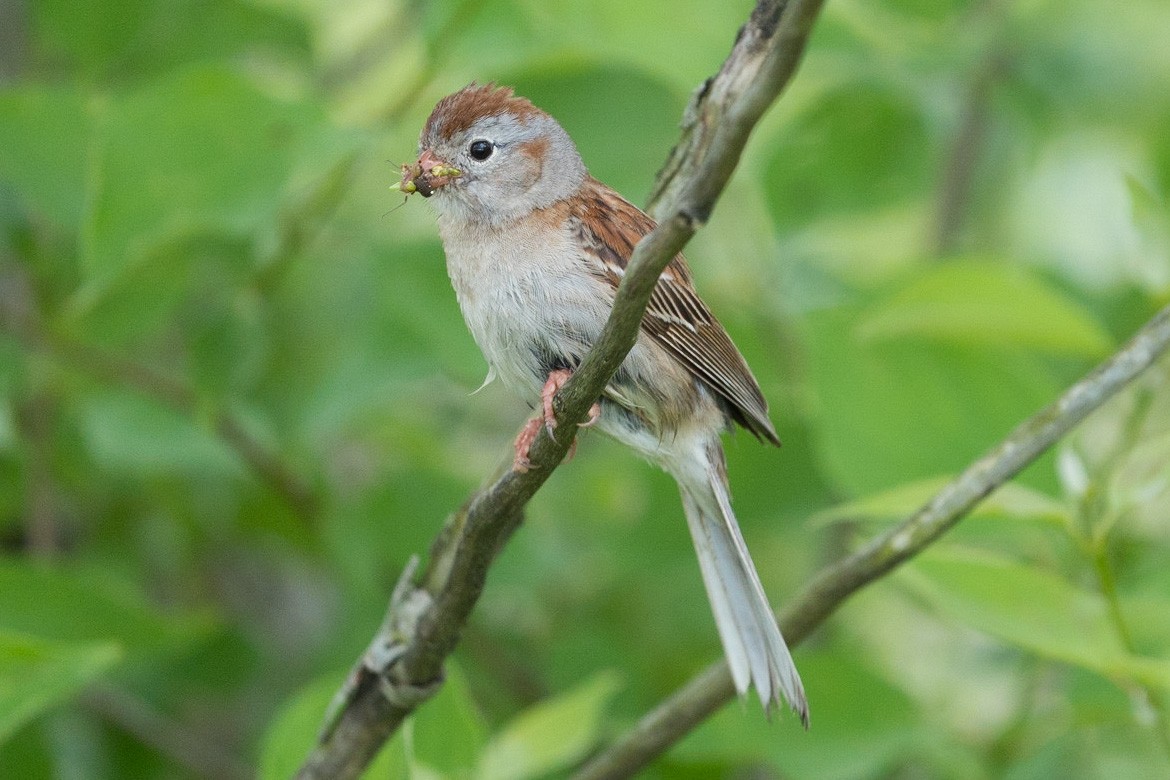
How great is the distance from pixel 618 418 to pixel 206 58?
5.13 feet

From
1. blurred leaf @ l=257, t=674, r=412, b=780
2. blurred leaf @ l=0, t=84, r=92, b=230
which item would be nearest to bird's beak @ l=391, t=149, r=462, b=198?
blurred leaf @ l=0, t=84, r=92, b=230

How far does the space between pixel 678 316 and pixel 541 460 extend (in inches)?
30.4

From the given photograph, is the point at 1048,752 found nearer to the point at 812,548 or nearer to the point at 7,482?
the point at 812,548

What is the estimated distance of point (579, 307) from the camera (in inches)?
90.3

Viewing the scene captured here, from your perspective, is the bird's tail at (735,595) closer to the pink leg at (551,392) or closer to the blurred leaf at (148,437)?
the pink leg at (551,392)

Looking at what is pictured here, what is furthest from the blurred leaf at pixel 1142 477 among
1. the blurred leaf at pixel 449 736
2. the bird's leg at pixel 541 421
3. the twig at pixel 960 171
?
the twig at pixel 960 171

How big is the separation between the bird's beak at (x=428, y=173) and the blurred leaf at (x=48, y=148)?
2.22 feet

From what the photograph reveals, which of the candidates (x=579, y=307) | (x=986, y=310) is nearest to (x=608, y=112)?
(x=579, y=307)

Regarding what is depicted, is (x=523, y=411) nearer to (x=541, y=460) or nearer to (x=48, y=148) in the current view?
(x=48, y=148)

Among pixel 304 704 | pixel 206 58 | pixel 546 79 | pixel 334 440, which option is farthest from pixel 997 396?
pixel 206 58

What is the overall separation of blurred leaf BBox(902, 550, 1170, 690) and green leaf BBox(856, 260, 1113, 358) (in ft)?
1.83

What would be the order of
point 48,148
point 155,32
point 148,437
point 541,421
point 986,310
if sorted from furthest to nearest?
point 155,32, point 148,437, point 48,148, point 986,310, point 541,421

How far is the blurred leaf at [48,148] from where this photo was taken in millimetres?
2553

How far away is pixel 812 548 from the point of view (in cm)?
432
